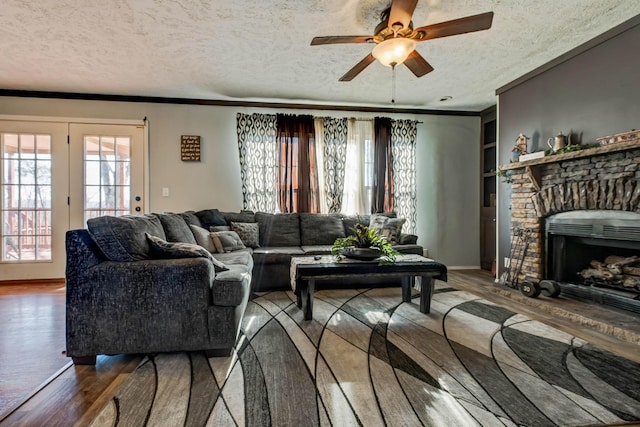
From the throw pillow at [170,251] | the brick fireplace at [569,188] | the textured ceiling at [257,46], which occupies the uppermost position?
the textured ceiling at [257,46]

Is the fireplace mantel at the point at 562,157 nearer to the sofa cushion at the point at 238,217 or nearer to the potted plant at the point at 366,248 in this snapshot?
the potted plant at the point at 366,248

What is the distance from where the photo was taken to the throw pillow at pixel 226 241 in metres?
3.69

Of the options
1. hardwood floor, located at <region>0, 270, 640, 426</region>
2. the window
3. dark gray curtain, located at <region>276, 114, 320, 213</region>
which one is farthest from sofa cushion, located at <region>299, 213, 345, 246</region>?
the window

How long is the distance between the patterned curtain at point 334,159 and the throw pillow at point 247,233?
1246 mm

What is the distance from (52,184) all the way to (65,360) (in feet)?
10.8

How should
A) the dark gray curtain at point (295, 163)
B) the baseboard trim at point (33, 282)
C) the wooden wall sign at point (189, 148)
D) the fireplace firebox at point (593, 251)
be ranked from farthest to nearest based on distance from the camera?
1. the dark gray curtain at point (295, 163)
2. the wooden wall sign at point (189, 148)
3. the baseboard trim at point (33, 282)
4. the fireplace firebox at point (593, 251)

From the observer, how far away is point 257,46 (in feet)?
10.1

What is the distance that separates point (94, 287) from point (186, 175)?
297 centimetres

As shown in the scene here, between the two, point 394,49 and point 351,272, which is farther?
point 351,272

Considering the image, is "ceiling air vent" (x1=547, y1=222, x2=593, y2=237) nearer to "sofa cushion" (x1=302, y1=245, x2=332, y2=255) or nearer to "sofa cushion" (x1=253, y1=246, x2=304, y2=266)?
"sofa cushion" (x1=302, y1=245, x2=332, y2=255)

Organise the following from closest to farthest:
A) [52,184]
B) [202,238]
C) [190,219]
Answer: [202,238], [190,219], [52,184]

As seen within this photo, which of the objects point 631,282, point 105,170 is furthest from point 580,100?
point 105,170

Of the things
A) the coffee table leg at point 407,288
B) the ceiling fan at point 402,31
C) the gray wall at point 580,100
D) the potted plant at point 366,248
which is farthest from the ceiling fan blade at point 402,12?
the coffee table leg at point 407,288

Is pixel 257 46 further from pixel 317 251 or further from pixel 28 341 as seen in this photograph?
pixel 28 341
